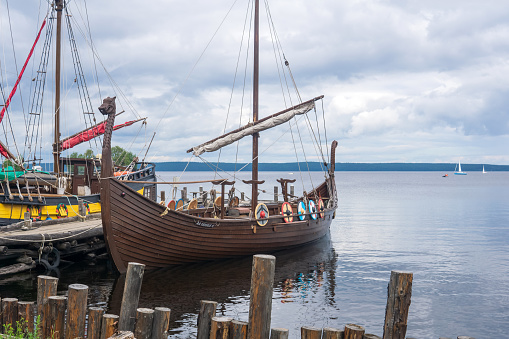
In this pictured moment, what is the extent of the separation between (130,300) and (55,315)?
4.17 ft

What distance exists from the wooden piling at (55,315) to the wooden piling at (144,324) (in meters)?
1.38

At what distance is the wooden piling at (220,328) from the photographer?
7574 millimetres

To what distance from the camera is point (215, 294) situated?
50.7ft

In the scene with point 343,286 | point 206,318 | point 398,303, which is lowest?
point 343,286

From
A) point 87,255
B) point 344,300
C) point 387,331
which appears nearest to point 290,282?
point 344,300

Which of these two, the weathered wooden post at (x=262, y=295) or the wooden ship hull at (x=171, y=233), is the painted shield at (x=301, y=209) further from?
the weathered wooden post at (x=262, y=295)

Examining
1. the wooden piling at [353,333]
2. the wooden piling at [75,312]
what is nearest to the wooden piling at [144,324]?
the wooden piling at [75,312]

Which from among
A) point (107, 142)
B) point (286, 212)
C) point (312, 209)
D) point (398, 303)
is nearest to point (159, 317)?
point (398, 303)

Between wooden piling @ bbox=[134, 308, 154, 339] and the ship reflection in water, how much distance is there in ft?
11.7

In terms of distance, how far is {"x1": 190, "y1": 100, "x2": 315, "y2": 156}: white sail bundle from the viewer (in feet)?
72.6

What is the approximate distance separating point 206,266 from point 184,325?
22.9ft

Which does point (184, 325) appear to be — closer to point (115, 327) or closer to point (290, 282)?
point (115, 327)

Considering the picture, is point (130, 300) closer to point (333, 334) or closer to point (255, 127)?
point (333, 334)

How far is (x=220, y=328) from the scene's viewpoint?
24.8 feet
